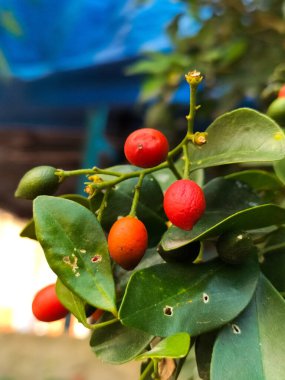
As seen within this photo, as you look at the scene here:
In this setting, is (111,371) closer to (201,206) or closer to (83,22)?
(83,22)

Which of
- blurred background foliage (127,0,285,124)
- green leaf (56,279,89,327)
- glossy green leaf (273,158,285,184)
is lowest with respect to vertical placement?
blurred background foliage (127,0,285,124)

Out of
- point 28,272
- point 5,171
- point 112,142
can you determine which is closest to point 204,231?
point 112,142

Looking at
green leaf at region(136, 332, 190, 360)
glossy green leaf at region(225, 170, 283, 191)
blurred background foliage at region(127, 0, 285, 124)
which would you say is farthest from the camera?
blurred background foliage at region(127, 0, 285, 124)

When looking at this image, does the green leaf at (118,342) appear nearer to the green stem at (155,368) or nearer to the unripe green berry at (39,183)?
the green stem at (155,368)

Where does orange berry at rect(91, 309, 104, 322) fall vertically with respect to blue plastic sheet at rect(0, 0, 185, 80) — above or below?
above

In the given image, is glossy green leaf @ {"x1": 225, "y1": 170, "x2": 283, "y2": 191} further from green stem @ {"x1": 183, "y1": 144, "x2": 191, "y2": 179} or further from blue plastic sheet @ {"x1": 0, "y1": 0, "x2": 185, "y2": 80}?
blue plastic sheet @ {"x1": 0, "y1": 0, "x2": 185, "y2": 80}

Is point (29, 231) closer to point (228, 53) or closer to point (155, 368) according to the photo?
point (155, 368)

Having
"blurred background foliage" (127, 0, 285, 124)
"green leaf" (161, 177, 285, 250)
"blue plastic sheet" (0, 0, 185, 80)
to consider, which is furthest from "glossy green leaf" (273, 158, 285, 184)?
"blue plastic sheet" (0, 0, 185, 80)

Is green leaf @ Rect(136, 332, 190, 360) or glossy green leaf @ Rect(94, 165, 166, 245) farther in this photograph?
glossy green leaf @ Rect(94, 165, 166, 245)
